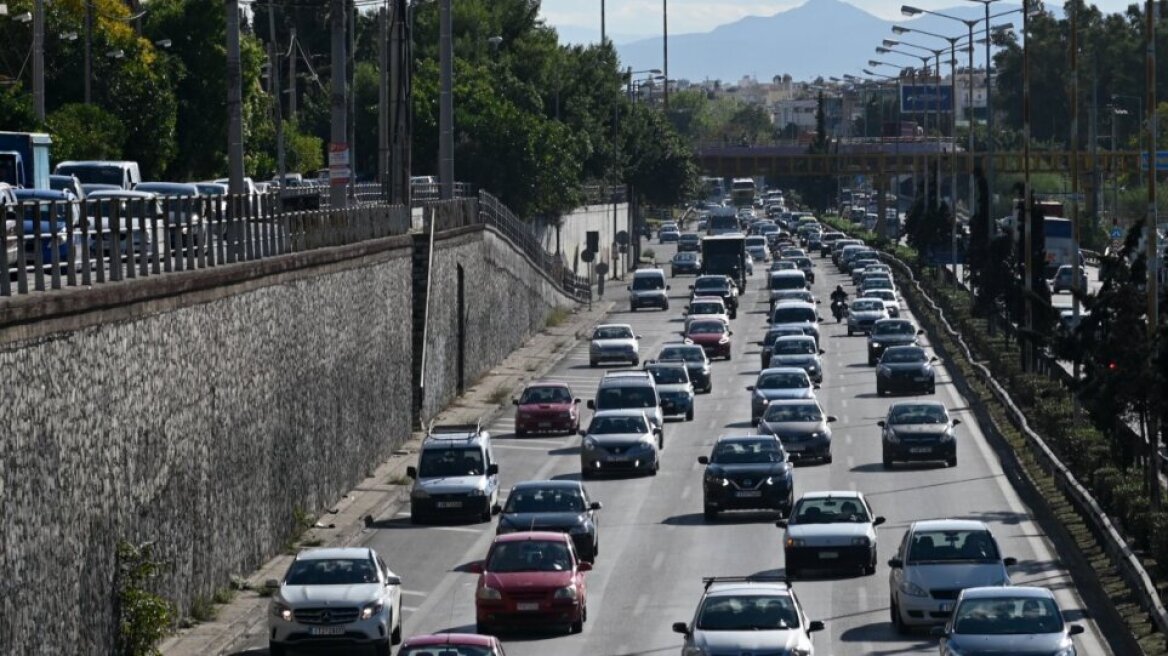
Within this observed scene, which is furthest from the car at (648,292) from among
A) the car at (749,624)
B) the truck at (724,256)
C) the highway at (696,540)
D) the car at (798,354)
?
the car at (749,624)

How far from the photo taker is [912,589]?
30.4 meters

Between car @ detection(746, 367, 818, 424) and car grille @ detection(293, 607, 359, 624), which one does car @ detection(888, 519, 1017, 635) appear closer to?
car grille @ detection(293, 607, 359, 624)

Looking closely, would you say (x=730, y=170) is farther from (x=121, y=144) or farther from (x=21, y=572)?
(x=21, y=572)

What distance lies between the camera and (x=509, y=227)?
84438 mm

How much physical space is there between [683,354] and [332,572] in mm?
38941

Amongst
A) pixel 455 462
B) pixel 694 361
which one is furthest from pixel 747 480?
pixel 694 361

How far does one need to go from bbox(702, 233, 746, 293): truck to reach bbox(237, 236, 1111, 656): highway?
44812mm

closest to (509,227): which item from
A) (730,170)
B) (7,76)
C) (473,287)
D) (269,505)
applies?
(473,287)

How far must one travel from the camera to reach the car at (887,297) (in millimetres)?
91562

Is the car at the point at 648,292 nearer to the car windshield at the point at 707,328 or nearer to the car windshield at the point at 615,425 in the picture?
the car windshield at the point at 707,328

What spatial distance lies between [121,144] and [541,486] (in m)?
34.2

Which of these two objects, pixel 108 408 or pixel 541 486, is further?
pixel 541 486

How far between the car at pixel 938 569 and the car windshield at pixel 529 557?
4359 millimetres

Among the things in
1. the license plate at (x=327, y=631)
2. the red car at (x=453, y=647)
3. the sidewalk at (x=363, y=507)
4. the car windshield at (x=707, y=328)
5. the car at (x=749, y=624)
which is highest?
the red car at (x=453, y=647)
